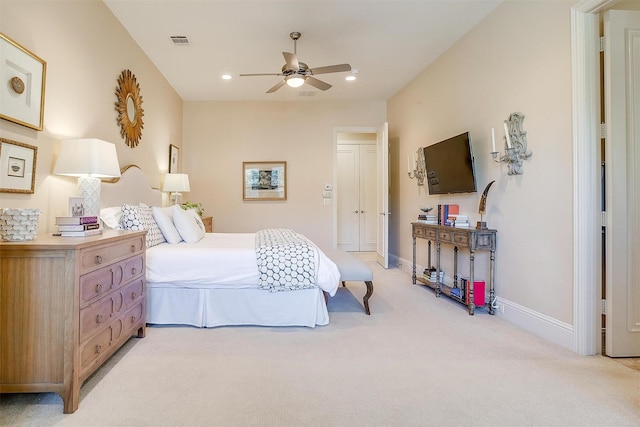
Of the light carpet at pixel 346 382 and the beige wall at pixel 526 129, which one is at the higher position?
the beige wall at pixel 526 129

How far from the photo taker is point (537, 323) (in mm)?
2424

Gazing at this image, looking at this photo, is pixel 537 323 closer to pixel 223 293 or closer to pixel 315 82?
pixel 223 293

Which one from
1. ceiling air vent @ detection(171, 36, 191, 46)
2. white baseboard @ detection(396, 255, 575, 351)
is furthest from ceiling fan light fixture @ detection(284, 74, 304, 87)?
white baseboard @ detection(396, 255, 575, 351)

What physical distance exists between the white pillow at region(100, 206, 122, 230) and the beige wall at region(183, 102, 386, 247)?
283 cm

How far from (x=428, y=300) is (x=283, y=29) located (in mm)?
3345

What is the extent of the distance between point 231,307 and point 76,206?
133 centimetres

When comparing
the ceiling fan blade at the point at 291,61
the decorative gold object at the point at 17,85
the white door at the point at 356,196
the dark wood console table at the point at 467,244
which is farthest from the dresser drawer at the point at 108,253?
the white door at the point at 356,196

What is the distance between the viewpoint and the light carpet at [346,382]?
144 centimetres

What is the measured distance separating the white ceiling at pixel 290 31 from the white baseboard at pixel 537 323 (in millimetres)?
2818

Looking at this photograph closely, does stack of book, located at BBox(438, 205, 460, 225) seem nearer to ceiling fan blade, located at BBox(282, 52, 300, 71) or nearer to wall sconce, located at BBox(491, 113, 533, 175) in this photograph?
wall sconce, located at BBox(491, 113, 533, 175)

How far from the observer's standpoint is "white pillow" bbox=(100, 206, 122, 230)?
2552 millimetres

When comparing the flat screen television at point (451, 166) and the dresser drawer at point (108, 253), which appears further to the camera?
the flat screen television at point (451, 166)

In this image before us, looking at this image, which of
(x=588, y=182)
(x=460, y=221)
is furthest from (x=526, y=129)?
(x=460, y=221)

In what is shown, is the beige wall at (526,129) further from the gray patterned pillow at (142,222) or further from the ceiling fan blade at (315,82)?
the gray patterned pillow at (142,222)
